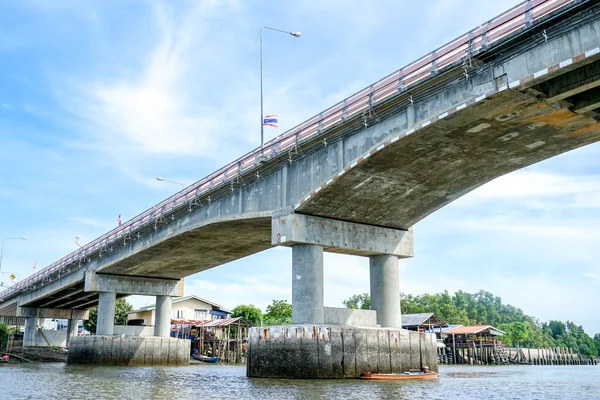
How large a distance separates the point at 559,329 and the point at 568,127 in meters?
179

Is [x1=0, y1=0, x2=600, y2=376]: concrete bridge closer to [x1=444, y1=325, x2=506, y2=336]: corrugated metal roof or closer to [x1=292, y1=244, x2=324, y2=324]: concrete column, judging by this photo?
[x1=292, y1=244, x2=324, y2=324]: concrete column

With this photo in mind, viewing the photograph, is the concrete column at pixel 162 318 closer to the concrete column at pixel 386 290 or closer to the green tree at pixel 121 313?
the concrete column at pixel 386 290

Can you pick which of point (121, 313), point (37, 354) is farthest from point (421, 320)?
point (37, 354)

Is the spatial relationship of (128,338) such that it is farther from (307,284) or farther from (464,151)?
(464,151)

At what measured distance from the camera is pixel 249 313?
310 feet

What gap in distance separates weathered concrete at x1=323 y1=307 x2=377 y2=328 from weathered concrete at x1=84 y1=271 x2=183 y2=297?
30382mm

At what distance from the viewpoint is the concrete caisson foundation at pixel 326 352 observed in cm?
2697

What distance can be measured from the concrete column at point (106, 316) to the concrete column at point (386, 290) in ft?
96.5

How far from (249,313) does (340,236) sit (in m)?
66.0

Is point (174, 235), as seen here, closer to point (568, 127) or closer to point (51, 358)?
point (568, 127)

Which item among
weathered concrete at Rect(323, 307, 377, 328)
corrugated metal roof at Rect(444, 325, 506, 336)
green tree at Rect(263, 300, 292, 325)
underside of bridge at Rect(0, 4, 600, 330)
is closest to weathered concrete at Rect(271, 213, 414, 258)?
underside of bridge at Rect(0, 4, 600, 330)

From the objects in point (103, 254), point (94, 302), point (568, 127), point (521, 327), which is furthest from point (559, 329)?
point (568, 127)

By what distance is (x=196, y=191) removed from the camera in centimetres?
3741

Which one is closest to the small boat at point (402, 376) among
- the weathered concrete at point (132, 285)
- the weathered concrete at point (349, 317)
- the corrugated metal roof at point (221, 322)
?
the weathered concrete at point (349, 317)
